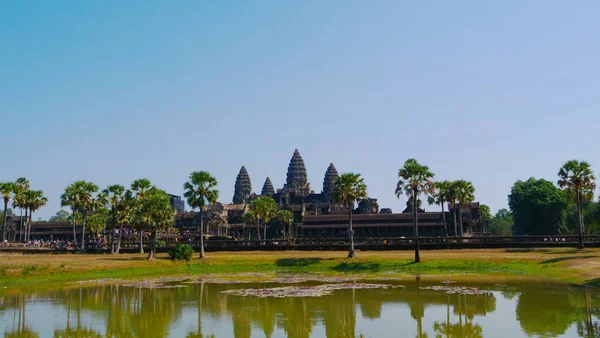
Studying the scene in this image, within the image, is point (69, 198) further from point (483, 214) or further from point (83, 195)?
point (483, 214)

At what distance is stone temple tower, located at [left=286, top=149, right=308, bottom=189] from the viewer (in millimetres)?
181500

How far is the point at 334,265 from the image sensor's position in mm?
57219

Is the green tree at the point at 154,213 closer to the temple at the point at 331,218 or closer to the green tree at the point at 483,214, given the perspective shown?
the temple at the point at 331,218

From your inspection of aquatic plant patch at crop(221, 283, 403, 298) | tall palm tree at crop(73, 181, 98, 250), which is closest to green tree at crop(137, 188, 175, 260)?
tall palm tree at crop(73, 181, 98, 250)

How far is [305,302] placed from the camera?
29484 mm

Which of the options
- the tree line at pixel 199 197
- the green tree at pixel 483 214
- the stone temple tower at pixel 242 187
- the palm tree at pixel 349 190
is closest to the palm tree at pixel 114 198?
the tree line at pixel 199 197

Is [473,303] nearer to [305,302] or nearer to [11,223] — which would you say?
[305,302]

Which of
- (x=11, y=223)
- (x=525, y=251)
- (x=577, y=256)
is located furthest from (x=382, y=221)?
(x=11, y=223)

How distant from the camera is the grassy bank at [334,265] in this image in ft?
148

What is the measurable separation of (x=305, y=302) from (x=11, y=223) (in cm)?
12391

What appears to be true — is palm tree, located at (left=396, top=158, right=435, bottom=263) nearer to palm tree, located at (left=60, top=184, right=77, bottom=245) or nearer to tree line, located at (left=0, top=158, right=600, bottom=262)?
tree line, located at (left=0, top=158, right=600, bottom=262)

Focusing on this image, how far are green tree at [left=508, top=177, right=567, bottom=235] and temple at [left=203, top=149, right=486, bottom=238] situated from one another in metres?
9.48

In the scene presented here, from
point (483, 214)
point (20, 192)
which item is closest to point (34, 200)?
point (20, 192)

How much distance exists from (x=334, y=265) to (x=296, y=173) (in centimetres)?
12607
